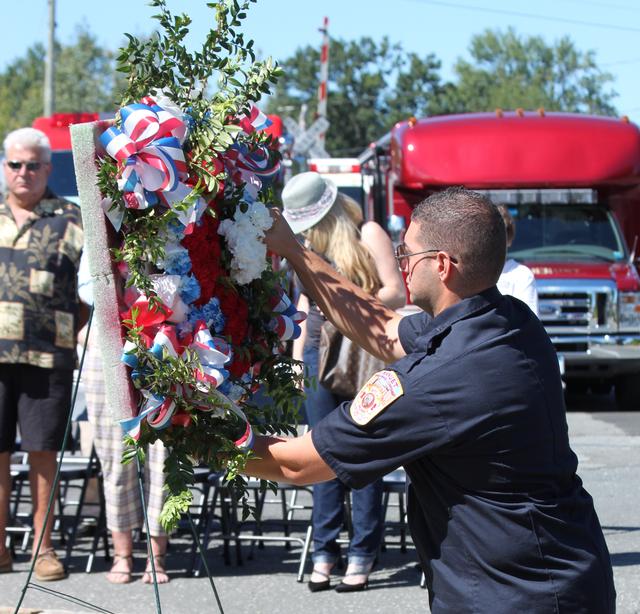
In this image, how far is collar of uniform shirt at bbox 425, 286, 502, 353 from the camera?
289 cm

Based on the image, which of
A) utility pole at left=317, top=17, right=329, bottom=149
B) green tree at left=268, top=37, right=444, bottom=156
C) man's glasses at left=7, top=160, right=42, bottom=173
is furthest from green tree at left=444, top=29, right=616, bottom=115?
man's glasses at left=7, top=160, right=42, bottom=173

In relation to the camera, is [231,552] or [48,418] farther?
[231,552]

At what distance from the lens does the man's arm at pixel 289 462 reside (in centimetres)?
301

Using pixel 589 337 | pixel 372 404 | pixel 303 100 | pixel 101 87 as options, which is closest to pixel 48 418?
pixel 372 404

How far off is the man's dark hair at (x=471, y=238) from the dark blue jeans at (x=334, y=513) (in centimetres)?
318

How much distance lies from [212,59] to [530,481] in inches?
56.7

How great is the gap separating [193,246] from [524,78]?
91.1m

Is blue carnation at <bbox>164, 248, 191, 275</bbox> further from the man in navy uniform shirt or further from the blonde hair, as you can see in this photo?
the blonde hair

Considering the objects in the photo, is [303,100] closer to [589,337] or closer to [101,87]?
[101,87]

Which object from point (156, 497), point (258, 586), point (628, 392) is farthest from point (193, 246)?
point (628, 392)

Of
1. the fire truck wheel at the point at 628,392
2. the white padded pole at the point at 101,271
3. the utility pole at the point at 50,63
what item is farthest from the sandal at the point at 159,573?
the utility pole at the point at 50,63

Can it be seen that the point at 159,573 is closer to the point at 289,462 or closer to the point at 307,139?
the point at 289,462

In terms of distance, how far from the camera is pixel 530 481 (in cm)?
283

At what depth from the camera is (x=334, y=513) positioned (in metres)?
6.20
